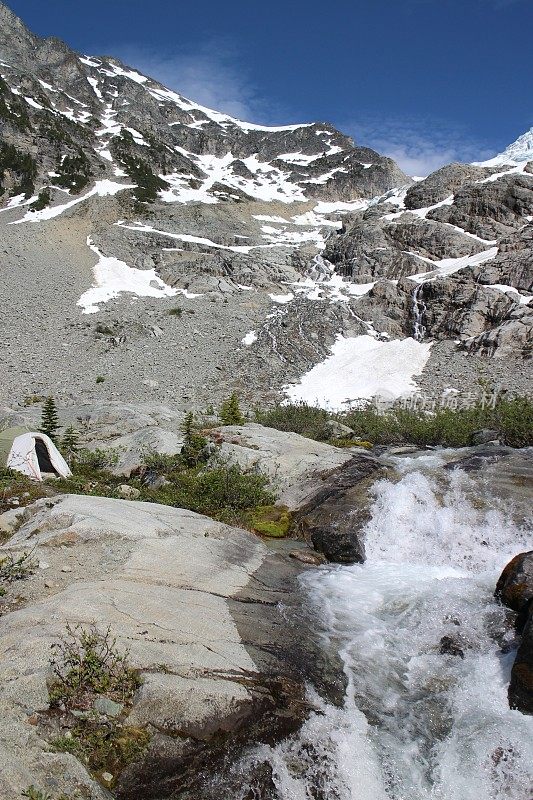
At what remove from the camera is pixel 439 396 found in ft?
97.5

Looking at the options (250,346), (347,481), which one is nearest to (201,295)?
(250,346)

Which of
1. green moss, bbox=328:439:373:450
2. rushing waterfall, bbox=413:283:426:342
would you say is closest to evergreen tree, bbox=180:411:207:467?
green moss, bbox=328:439:373:450

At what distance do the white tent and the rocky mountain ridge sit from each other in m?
15.6

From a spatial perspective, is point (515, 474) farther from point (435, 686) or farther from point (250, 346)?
point (250, 346)

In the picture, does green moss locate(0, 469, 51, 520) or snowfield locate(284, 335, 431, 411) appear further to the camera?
snowfield locate(284, 335, 431, 411)

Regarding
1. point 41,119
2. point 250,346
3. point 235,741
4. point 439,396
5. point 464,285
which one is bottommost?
point 235,741

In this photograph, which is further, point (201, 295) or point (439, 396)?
point (201, 295)

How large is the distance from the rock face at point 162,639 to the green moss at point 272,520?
216cm

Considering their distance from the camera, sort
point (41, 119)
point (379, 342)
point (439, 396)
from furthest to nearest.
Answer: point (41, 119) → point (379, 342) → point (439, 396)

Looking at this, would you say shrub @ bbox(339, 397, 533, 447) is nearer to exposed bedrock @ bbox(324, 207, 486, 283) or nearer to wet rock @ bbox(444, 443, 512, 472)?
wet rock @ bbox(444, 443, 512, 472)

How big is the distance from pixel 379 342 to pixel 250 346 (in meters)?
10.7

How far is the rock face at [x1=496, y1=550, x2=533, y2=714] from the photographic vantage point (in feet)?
19.7

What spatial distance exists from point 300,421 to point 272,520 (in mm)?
11119

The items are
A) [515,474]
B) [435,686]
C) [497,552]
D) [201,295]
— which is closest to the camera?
[435,686]
